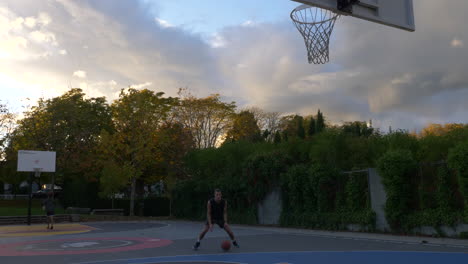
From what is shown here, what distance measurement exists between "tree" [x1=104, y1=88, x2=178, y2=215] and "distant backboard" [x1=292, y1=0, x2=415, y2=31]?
26.5 meters

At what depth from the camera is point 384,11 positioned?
32.5ft

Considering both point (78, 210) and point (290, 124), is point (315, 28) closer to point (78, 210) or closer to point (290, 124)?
point (78, 210)

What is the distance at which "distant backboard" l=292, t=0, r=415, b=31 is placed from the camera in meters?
9.50

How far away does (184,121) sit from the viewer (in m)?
40.5

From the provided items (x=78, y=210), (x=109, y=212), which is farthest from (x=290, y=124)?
(x=78, y=210)

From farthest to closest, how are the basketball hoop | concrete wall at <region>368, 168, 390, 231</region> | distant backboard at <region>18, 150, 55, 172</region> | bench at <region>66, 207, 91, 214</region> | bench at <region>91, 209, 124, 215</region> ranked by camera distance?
bench at <region>91, 209, 124, 215</region> < bench at <region>66, 207, 91, 214</region> < distant backboard at <region>18, 150, 55, 172</region> < concrete wall at <region>368, 168, 390, 231</region> < the basketball hoop

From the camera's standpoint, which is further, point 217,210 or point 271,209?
point 271,209

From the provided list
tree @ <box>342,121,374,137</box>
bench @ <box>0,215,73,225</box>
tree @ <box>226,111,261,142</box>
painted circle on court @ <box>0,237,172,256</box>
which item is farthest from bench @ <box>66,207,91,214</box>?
tree @ <box>342,121,374,137</box>

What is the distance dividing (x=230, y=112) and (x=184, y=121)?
5.58 m

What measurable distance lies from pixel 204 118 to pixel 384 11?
3208cm

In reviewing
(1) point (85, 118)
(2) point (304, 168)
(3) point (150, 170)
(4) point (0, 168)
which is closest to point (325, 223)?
(2) point (304, 168)

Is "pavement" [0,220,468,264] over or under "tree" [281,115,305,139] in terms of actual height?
under

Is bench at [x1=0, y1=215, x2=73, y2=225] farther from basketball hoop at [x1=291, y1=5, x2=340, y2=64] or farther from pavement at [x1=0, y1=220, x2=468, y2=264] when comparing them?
basketball hoop at [x1=291, y1=5, x2=340, y2=64]

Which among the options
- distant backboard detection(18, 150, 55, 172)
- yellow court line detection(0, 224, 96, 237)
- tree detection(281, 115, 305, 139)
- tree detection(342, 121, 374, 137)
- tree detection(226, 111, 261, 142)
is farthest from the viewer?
tree detection(281, 115, 305, 139)
